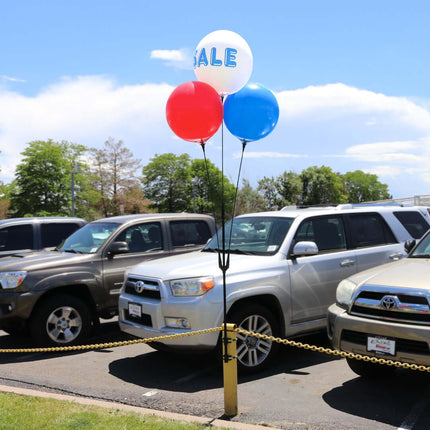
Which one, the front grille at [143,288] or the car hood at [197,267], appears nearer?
the car hood at [197,267]

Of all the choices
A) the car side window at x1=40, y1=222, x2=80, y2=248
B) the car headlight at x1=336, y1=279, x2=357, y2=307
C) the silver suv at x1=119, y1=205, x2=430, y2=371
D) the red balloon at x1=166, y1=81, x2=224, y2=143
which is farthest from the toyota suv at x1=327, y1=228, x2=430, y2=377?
the car side window at x1=40, y1=222, x2=80, y2=248

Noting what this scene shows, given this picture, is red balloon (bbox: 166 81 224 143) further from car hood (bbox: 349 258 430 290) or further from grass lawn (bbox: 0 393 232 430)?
grass lawn (bbox: 0 393 232 430)

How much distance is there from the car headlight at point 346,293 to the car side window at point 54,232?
639 cm

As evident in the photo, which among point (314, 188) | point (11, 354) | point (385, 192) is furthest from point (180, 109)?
point (385, 192)

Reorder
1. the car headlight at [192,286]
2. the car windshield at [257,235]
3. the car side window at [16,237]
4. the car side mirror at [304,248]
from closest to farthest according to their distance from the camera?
the car headlight at [192,286] → the car side mirror at [304,248] → the car windshield at [257,235] → the car side window at [16,237]

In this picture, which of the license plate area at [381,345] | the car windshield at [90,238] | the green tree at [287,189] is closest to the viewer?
the license plate area at [381,345]

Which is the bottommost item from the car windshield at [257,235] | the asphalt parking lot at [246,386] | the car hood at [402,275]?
the asphalt parking lot at [246,386]

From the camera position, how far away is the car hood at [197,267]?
5.50 metres

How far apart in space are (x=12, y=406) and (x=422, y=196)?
1177 inches

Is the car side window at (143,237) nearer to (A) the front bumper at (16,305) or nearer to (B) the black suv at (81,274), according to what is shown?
(B) the black suv at (81,274)

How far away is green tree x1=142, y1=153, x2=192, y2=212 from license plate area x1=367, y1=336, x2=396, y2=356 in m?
65.0

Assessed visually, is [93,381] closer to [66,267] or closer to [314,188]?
[66,267]

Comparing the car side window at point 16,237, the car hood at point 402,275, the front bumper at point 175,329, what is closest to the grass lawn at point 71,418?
the front bumper at point 175,329

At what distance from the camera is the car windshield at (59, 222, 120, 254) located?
7.64 meters
